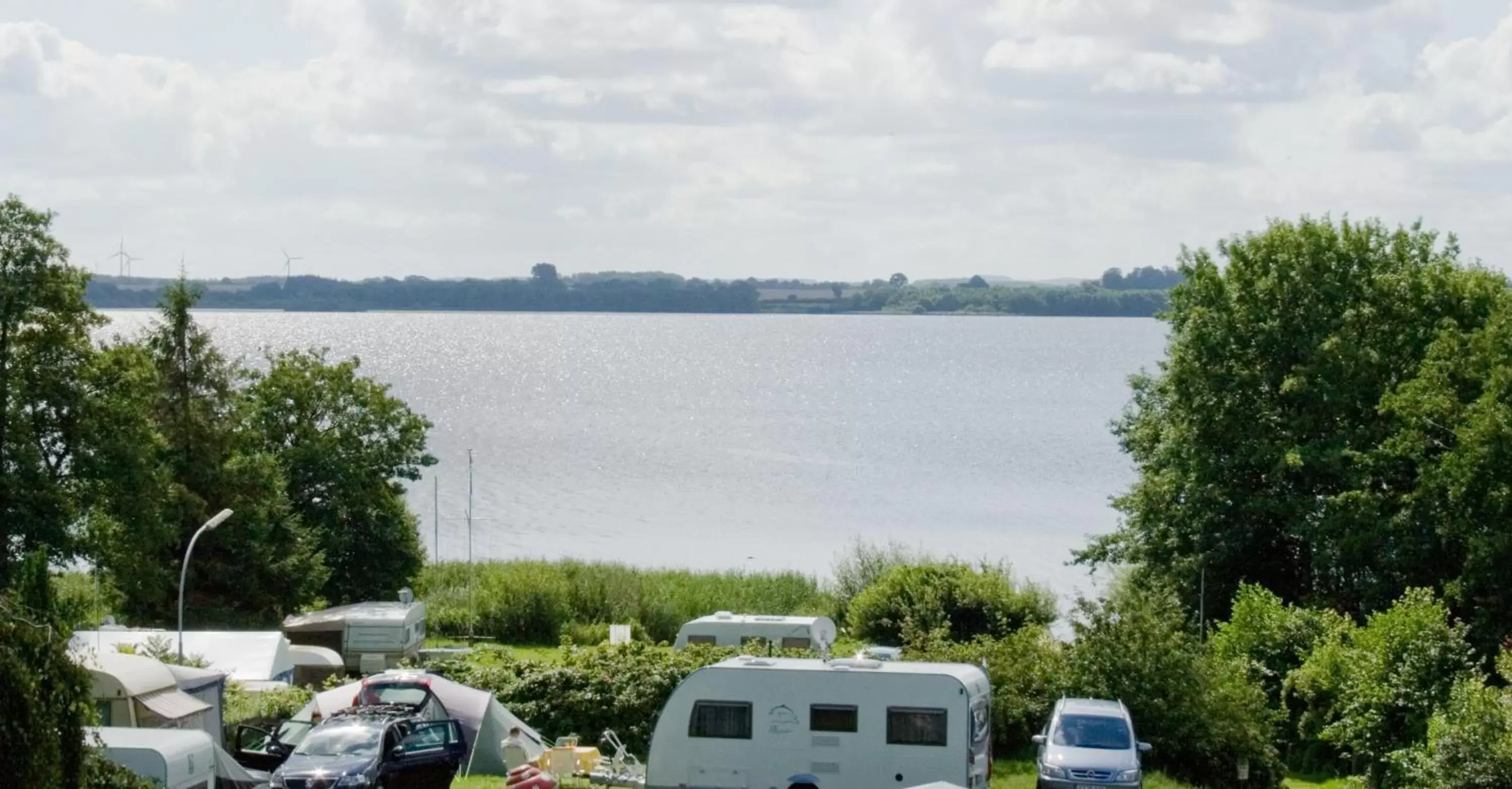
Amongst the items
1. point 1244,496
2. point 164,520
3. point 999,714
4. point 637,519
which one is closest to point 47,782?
point 999,714

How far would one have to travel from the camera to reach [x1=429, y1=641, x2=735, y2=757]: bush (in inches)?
1136

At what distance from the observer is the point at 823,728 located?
2380 cm

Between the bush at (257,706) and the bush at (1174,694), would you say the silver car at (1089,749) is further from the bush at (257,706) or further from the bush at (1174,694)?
the bush at (257,706)

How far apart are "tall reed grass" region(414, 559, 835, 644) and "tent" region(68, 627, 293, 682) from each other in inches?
440

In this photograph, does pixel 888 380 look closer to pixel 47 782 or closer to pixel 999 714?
pixel 999 714

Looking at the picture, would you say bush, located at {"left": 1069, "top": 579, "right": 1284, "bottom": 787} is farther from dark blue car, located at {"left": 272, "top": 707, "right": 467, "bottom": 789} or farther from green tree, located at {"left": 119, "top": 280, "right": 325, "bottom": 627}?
green tree, located at {"left": 119, "top": 280, "right": 325, "bottom": 627}

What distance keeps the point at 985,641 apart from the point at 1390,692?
288 inches

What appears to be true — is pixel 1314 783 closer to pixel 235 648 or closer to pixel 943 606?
pixel 943 606

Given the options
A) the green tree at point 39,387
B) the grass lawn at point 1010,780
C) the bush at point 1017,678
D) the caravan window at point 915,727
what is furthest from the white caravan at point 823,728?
the green tree at point 39,387

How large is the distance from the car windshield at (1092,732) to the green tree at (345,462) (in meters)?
26.6

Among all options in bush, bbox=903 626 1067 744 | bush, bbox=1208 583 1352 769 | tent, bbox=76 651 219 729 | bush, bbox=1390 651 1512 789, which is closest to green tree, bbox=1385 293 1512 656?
bush, bbox=1208 583 1352 769

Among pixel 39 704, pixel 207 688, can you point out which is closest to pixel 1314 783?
pixel 207 688

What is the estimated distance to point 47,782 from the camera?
542 inches

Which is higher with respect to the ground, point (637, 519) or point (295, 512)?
point (295, 512)
